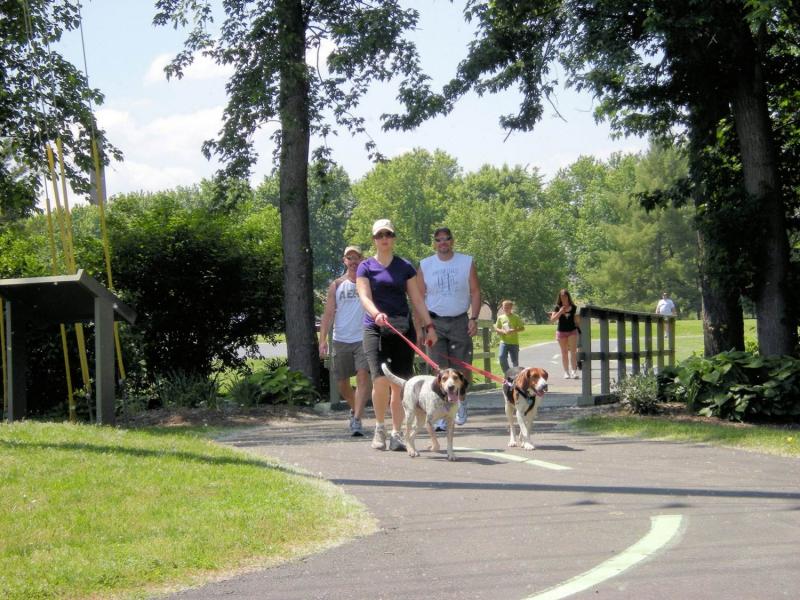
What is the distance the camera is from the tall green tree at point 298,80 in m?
17.1

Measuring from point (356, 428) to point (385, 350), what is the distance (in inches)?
72.8

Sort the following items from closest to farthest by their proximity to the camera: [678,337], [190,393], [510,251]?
1. [190,393]
2. [678,337]
3. [510,251]

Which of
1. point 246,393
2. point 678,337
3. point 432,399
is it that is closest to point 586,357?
point 246,393

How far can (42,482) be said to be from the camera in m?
7.36

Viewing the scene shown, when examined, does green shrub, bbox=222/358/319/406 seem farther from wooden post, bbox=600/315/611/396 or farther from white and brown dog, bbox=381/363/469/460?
white and brown dog, bbox=381/363/469/460

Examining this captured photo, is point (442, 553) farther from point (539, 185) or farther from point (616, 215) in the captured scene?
point (539, 185)

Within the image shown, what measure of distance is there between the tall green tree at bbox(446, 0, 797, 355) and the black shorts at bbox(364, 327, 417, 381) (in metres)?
5.69

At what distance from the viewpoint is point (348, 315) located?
12375mm

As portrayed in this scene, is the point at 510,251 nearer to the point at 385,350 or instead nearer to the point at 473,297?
the point at 473,297

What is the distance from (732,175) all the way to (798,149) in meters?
0.99

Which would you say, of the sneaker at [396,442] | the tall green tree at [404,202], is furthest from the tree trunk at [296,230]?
the tall green tree at [404,202]

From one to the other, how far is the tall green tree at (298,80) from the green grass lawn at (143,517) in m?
8.19

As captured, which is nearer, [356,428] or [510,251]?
[356,428]

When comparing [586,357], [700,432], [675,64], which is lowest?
[700,432]
